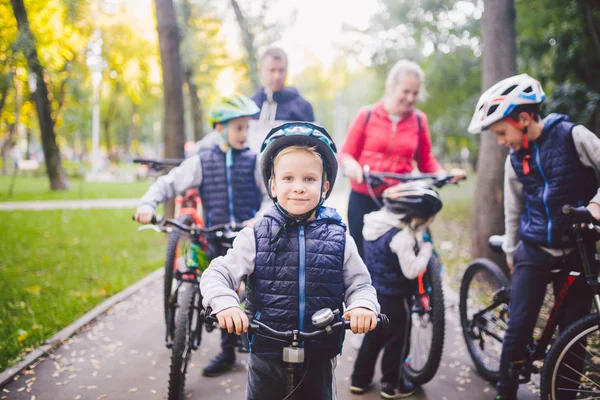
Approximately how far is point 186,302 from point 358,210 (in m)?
1.82

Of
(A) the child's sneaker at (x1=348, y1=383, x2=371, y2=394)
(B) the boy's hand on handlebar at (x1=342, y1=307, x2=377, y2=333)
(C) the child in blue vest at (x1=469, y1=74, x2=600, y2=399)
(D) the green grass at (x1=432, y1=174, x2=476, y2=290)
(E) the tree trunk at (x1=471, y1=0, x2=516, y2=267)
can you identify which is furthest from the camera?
(D) the green grass at (x1=432, y1=174, x2=476, y2=290)

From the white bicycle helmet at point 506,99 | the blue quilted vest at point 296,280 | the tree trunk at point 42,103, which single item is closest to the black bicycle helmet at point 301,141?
the blue quilted vest at point 296,280

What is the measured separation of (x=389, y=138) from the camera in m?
4.13

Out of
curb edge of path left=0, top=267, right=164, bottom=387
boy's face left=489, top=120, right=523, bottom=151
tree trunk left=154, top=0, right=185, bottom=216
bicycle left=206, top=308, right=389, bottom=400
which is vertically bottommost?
curb edge of path left=0, top=267, right=164, bottom=387

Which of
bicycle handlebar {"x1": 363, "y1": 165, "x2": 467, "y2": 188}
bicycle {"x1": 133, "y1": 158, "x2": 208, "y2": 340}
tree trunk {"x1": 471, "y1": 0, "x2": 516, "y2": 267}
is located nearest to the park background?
tree trunk {"x1": 471, "y1": 0, "x2": 516, "y2": 267}

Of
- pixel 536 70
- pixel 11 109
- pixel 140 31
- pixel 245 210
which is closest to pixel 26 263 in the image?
pixel 245 210

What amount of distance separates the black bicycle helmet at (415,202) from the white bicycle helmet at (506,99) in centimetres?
55

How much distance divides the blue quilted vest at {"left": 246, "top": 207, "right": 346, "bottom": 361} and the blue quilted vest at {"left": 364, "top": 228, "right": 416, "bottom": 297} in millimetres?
1128

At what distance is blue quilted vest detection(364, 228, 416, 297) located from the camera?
3.37 metres

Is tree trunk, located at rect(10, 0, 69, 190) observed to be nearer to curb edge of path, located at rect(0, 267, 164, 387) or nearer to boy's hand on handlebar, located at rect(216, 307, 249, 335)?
curb edge of path, located at rect(0, 267, 164, 387)

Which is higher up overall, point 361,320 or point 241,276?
point 241,276

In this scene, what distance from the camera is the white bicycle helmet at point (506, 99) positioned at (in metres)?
2.99

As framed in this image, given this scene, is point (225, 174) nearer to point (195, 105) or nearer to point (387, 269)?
point (387, 269)

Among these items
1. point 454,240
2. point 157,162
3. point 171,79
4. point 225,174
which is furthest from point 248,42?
point 225,174
